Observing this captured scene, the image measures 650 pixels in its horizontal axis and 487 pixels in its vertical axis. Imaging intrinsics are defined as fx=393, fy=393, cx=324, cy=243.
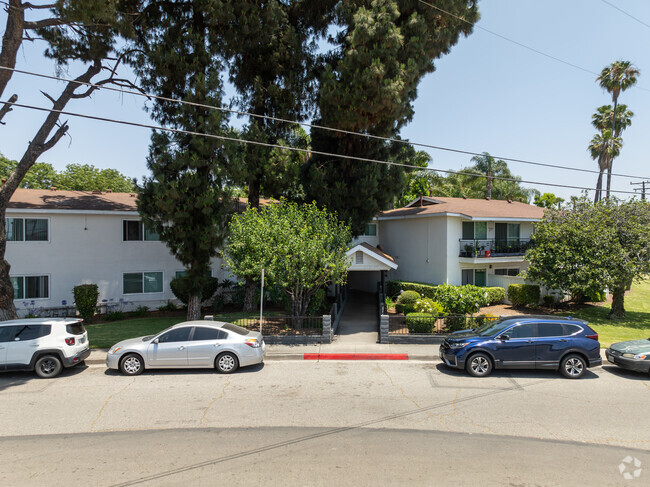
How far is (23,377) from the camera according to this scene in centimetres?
1080

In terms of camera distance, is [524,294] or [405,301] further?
[524,294]

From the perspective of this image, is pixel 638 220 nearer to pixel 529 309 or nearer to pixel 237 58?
pixel 529 309

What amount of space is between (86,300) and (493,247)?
22.1m

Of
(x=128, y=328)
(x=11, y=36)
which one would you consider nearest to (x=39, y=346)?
(x=128, y=328)

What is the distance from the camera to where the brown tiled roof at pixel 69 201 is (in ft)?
64.3

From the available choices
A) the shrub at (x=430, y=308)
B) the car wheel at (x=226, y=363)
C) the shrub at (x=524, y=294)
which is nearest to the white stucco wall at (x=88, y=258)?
the car wheel at (x=226, y=363)

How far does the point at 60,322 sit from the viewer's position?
36.2 ft

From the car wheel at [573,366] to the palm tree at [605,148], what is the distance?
31542mm

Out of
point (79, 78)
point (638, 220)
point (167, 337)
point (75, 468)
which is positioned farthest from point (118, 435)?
point (638, 220)

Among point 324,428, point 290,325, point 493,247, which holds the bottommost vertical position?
point 324,428

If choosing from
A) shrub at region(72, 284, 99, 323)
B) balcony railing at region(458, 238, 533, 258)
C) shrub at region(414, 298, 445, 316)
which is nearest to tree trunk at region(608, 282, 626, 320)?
balcony railing at region(458, 238, 533, 258)

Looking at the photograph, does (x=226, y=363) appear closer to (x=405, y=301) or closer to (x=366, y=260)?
(x=366, y=260)

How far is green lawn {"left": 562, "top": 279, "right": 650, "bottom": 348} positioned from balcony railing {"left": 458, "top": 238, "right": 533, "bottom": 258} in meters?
4.67

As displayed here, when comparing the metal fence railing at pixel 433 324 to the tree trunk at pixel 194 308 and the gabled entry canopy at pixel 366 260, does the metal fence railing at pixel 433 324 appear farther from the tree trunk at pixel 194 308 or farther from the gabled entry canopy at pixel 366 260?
the tree trunk at pixel 194 308
